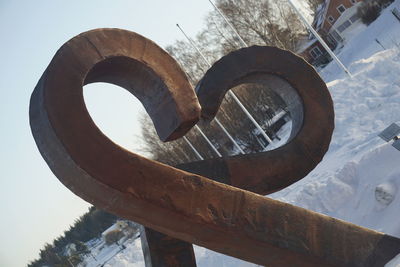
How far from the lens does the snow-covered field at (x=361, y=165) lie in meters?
4.94

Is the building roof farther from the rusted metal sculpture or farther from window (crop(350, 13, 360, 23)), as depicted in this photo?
the rusted metal sculpture

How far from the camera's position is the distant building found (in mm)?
41156

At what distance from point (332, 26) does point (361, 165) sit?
37552 millimetres

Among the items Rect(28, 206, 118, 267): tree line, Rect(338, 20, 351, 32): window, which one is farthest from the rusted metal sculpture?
Rect(28, 206, 118, 267): tree line

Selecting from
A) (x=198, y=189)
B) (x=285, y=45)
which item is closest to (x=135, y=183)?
(x=198, y=189)

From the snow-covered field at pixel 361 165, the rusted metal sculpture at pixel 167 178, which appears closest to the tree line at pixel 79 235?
the snow-covered field at pixel 361 165

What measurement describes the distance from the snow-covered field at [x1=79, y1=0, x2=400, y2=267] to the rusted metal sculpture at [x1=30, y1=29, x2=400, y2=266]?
463mm

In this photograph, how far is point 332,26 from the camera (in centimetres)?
4203

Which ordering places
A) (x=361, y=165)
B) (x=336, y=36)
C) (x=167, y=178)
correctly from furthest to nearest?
(x=336, y=36) < (x=361, y=165) < (x=167, y=178)

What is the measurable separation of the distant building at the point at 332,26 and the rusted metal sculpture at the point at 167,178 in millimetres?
39831

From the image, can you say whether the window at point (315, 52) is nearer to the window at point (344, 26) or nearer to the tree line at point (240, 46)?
the window at point (344, 26)

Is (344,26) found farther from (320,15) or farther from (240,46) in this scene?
(240,46)

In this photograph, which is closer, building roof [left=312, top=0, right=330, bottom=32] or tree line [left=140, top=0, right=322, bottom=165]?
tree line [left=140, top=0, right=322, bottom=165]

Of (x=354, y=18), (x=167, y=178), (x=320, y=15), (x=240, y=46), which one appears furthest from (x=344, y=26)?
(x=167, y=178)
